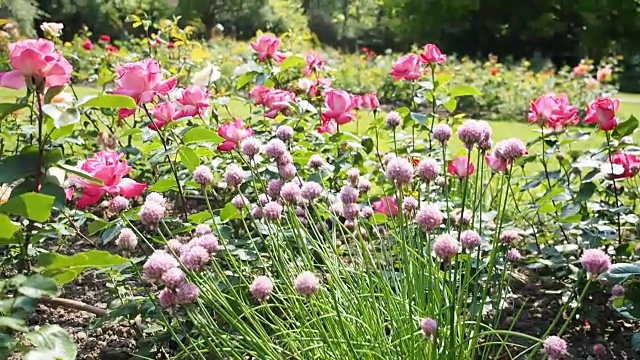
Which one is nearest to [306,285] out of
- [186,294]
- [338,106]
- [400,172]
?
[186,294]

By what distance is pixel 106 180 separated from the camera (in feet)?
3.97

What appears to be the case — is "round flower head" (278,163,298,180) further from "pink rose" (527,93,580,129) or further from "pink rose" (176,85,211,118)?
"pink rose" (527,93,580,129)

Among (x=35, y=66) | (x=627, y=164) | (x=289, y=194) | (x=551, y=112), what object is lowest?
(x=627, y=164)

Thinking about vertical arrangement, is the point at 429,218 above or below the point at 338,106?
above

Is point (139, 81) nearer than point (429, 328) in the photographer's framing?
No

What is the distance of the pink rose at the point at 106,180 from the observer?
3.94 feet

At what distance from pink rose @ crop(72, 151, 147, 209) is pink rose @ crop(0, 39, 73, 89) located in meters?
0.20

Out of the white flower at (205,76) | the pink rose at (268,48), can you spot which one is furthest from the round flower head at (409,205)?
the pink rose at (268,48)

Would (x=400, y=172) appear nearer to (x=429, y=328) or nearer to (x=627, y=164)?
(x=429, y=328)

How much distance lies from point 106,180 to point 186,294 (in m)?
0.35

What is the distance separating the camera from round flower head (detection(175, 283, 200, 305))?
945 millimetres

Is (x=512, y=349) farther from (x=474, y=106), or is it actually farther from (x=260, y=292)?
(x=474, y=106)

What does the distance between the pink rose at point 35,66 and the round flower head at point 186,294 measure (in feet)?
1.16

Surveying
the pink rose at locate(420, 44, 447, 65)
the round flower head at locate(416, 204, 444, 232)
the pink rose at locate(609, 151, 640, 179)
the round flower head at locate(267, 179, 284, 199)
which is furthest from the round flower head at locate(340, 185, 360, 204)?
the pink rose at locate(420, 44, 447, 65)
